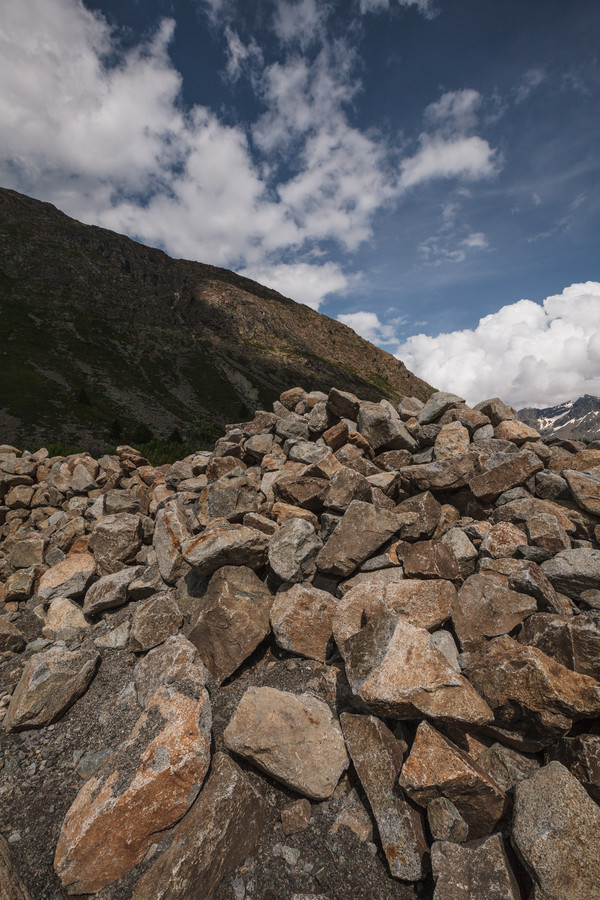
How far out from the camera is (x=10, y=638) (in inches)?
313

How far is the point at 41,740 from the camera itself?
576 centimetres

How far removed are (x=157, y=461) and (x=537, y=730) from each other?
57.9 ft

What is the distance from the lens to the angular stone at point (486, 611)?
18.9 feet

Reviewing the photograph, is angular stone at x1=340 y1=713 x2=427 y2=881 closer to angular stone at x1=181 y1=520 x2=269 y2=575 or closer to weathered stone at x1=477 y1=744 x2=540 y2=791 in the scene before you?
weathered stone at x1=477 y1=744 x2=540 y2=791

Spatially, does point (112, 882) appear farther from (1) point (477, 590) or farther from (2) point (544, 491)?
(2) point (544, 491)

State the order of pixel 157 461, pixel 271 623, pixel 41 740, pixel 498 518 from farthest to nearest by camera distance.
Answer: pixel 157 461
pixel 498 518
pixel 271 623
pixel 41 740

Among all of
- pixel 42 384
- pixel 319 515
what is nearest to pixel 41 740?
pixel 319 515

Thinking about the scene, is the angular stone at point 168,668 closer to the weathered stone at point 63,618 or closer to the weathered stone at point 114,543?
the weathered stone at point 63,618

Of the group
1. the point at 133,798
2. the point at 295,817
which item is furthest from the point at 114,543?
the point at 295,817

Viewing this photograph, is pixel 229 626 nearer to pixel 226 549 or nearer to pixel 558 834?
pixel 226 549

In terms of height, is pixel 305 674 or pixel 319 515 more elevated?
pixel 319 515

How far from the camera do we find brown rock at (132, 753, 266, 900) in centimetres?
388

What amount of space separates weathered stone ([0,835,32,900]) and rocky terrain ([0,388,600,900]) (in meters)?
0.03

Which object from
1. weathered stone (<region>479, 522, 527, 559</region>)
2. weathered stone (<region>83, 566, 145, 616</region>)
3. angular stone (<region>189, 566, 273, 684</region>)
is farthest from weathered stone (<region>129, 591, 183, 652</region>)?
weathered stone (<region>479, 522, 527, 559</region>)
